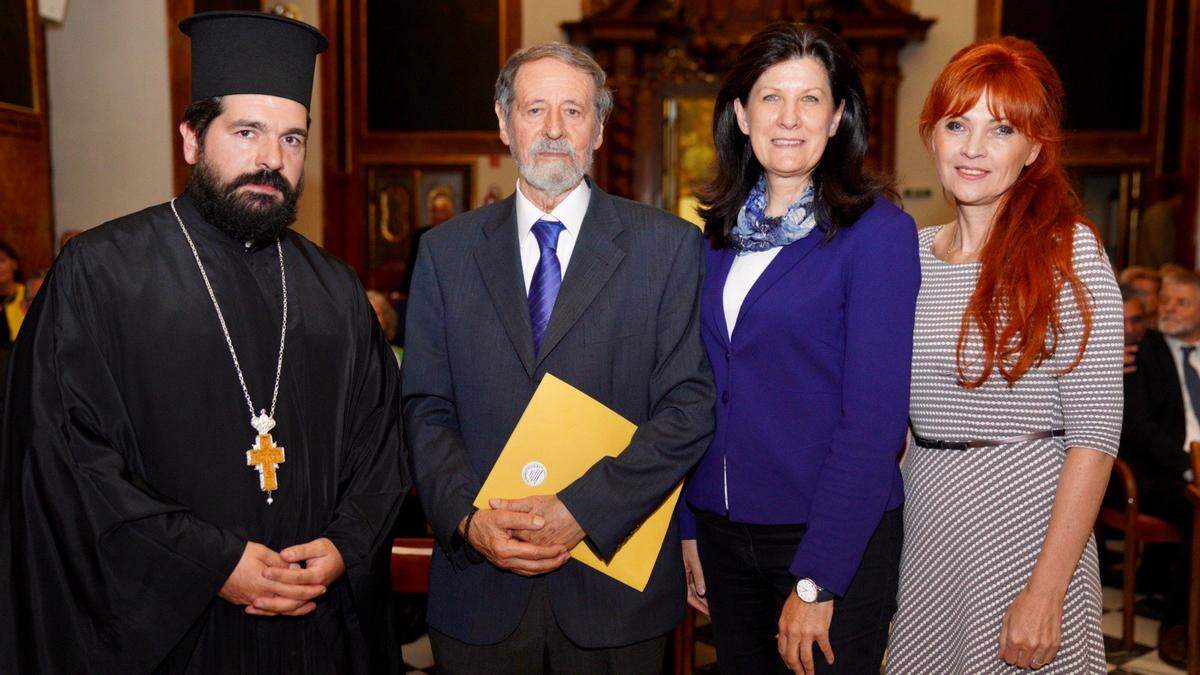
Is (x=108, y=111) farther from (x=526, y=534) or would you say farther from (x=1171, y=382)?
(x=1171, y=382)

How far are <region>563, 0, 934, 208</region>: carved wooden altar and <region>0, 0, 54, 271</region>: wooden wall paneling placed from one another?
5707 millimetres

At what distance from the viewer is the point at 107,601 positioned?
→ 2.01m

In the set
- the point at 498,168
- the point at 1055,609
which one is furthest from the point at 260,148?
the point at 498,168

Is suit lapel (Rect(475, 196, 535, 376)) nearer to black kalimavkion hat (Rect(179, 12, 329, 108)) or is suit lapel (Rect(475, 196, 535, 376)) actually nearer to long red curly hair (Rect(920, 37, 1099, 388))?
black kalimavkion hat (Rect(179, 12, 329, 108))

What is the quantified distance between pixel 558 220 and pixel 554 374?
39 cm

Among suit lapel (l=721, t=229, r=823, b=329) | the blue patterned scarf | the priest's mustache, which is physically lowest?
suit lapel (l=721, t=229, r=823, b=329)

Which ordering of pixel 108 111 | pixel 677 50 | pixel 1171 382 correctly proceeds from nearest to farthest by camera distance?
pixel 1171 382, pixel 108 111, pixel 677 50

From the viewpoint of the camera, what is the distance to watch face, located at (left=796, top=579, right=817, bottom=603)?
205 cm

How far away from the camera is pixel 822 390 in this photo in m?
2.13

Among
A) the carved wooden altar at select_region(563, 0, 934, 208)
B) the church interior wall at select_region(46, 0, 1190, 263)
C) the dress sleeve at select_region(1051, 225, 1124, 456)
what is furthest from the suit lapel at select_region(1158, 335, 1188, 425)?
the church interior wall at select_region(46, 0, 1190, 263)

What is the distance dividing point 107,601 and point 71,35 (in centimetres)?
723

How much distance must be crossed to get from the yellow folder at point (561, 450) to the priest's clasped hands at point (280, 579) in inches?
14.6

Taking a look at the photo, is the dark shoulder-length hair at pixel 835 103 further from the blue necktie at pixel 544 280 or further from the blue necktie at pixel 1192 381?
the blue necktie at pixel 1192 381

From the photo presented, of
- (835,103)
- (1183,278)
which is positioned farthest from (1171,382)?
(835,103)
